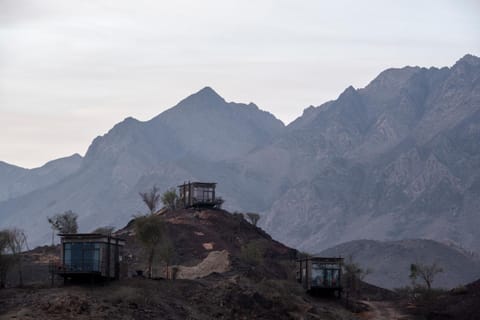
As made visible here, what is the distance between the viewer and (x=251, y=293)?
265 feet

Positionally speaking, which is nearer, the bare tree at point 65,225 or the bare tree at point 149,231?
the bare tree at point 149,231

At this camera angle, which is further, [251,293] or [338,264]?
[338,264]

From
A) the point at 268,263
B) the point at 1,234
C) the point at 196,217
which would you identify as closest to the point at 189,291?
the point at 1,234

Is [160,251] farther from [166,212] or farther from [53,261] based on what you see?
[166,212]

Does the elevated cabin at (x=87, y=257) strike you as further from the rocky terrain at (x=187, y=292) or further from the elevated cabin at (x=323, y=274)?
the elevated cabin at (x=323, y=274)

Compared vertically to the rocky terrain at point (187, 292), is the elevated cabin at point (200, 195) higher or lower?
higher

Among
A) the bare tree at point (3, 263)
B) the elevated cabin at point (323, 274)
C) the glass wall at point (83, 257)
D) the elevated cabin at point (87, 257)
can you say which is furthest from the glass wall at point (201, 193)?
the glass wall at point (83, 257)

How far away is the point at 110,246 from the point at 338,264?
29920 mm

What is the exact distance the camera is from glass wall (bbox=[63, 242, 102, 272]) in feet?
249

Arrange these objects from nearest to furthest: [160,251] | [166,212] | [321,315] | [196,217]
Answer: [321,315] < [160,251] < [196,217] < [166,212]

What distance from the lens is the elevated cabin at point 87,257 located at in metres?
75.8

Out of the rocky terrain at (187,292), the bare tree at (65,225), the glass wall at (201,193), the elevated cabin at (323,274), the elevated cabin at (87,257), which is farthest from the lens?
the glass wall at (201,193)

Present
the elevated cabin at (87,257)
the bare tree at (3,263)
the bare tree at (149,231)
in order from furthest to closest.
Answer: the bare tree at (149,231)
the bare tree at (3,263)
the elevated cabin at (87,257)

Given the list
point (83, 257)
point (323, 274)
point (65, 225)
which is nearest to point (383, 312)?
point (323, 274)
